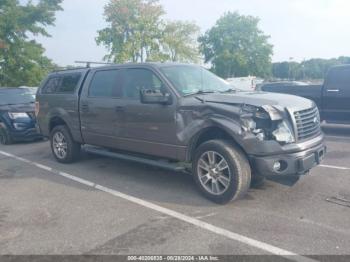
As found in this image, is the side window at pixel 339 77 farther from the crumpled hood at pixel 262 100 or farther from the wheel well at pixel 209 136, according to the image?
the wheel well at pixel 209 136

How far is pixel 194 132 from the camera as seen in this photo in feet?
15.9

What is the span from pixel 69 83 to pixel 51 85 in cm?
74

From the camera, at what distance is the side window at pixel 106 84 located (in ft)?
19.6

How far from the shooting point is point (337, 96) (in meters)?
9.40

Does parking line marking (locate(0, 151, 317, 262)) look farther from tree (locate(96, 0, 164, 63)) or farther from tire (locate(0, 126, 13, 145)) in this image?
tree (locate(96, 0, 164, 63))

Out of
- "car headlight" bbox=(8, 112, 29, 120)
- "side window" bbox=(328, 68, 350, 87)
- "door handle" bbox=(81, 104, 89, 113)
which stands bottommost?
"car headlight" bbox=(8, 112, 29, 120)

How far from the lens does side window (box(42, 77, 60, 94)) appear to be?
7475 millimetres

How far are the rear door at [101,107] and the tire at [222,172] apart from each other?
1.80m

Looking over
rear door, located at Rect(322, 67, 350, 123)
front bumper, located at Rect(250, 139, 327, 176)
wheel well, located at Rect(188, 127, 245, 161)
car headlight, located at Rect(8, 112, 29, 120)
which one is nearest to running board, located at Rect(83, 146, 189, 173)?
wheel well, located at Rect(188, 127, 245, 161)

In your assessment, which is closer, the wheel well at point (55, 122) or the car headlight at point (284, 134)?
the car headlight at point (284, 134)

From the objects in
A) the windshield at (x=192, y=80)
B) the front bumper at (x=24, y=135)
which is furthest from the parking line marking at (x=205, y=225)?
the front bumper at (x=24, y=135)

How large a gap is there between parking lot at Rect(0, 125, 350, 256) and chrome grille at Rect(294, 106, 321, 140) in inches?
25.9

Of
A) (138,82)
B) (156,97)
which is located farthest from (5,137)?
(156,97)

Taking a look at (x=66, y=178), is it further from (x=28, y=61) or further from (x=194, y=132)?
(x=28, y=61)
